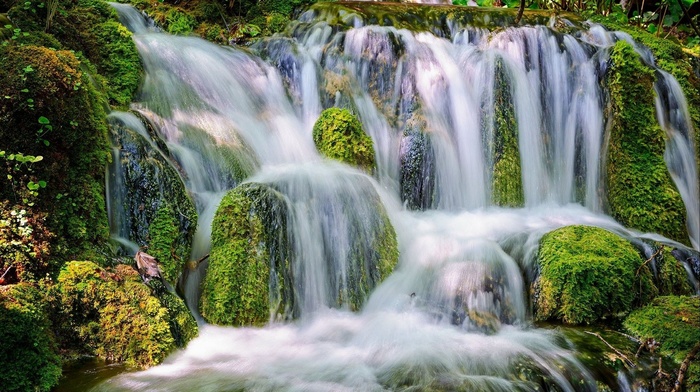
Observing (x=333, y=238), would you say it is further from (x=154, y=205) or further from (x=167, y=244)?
(x=154, y=205)

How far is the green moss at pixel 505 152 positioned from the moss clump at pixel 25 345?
5.66m

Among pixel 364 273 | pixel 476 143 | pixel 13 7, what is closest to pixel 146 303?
pixel 364 273

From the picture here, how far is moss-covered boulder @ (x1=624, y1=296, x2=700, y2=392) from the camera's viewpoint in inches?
159

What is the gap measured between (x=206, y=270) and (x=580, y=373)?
3364 millimetres

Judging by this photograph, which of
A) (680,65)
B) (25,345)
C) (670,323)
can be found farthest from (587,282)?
(680,65)

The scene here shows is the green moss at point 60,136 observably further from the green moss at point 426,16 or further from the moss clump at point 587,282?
the green moss at point 426,16

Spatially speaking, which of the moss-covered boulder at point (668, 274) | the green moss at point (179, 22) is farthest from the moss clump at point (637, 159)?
the green moss at point (179, 22)

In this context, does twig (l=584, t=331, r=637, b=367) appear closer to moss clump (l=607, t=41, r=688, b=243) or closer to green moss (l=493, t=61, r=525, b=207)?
green moss (l=493, t=61, r=525, b=207)

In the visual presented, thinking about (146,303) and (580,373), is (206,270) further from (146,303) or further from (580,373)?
(580,373)

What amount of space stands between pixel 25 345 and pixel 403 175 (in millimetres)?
5046

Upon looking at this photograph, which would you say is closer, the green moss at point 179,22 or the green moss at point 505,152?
the green moss at point 505,152

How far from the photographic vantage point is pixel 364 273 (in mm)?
5379

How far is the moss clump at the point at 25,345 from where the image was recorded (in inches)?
131

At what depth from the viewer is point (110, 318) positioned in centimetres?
400
